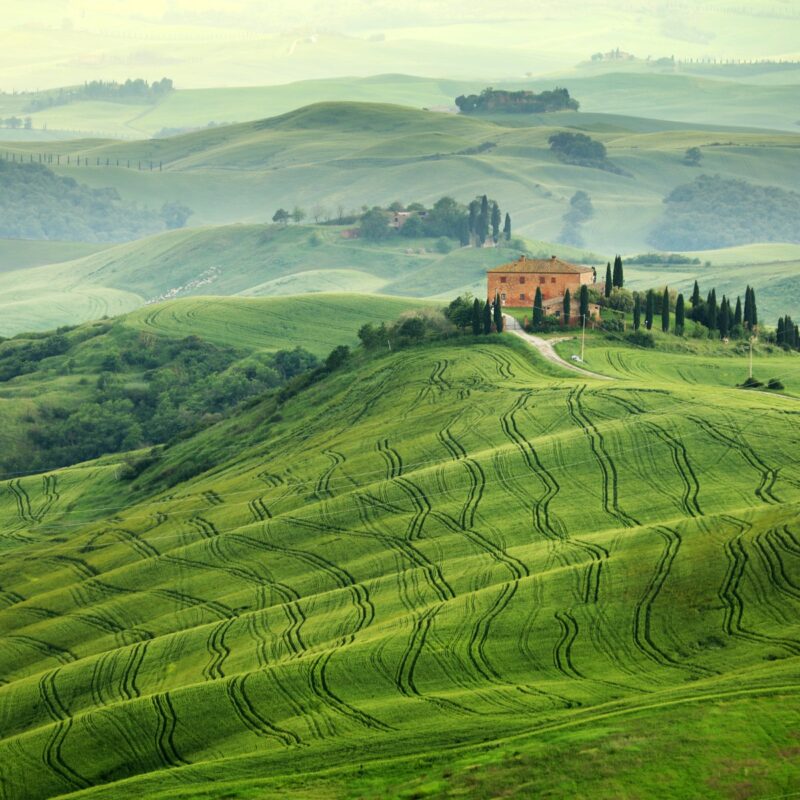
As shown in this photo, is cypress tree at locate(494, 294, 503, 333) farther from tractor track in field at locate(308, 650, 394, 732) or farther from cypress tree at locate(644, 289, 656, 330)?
tractor track in field at locate(308, 650, 394, 732)

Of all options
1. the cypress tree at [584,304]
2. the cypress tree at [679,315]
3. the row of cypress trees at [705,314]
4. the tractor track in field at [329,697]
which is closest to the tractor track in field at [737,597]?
the tractor track in field at [329,697]

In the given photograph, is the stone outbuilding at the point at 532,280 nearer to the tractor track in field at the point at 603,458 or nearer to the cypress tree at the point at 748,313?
the cypress tree at the point at 748,313

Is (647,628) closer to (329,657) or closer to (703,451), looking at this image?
(329,657)

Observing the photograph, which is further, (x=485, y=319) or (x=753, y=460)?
(x=485, y=319)

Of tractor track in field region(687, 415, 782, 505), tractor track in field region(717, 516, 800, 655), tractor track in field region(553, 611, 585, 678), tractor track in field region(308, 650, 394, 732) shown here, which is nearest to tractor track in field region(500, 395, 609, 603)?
tractor track in field region(553, 611, 585, 678)

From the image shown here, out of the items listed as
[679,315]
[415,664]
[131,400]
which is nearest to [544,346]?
[679,315]

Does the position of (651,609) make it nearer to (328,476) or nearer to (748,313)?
(328,476)
